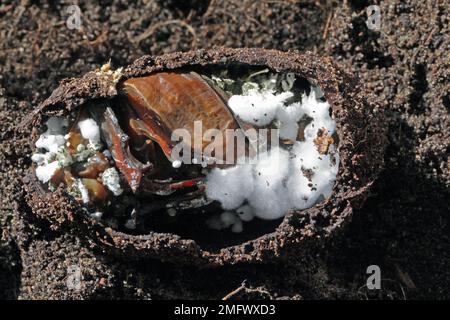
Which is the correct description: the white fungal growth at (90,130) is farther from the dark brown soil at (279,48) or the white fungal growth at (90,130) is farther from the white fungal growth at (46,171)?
the dark brown soil at (279,48)

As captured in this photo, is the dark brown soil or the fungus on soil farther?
the dark brown soil

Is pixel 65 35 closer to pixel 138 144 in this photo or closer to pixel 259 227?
pixel 138 144

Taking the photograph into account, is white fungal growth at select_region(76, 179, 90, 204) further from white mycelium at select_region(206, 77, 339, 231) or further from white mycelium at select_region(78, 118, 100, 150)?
white mycelium at select_region(206, 77, 339, 231)

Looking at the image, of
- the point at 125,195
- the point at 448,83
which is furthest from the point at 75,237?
the point at 448,83

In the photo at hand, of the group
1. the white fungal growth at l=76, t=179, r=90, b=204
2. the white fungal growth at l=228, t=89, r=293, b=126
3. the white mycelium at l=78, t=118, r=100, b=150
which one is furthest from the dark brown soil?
the white fungal growth at l=228, t=89, r=293, b=126

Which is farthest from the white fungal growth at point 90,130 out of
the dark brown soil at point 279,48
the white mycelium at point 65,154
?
the dark brown soil at point 279,48

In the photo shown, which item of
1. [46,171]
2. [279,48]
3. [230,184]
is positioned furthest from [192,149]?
[279,48]

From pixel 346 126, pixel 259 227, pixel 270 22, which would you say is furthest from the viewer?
pixel 270 22

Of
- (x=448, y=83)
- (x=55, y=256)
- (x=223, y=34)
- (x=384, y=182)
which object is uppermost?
(x=223, y=34)

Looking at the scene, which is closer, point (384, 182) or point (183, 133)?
point (183, 133)
